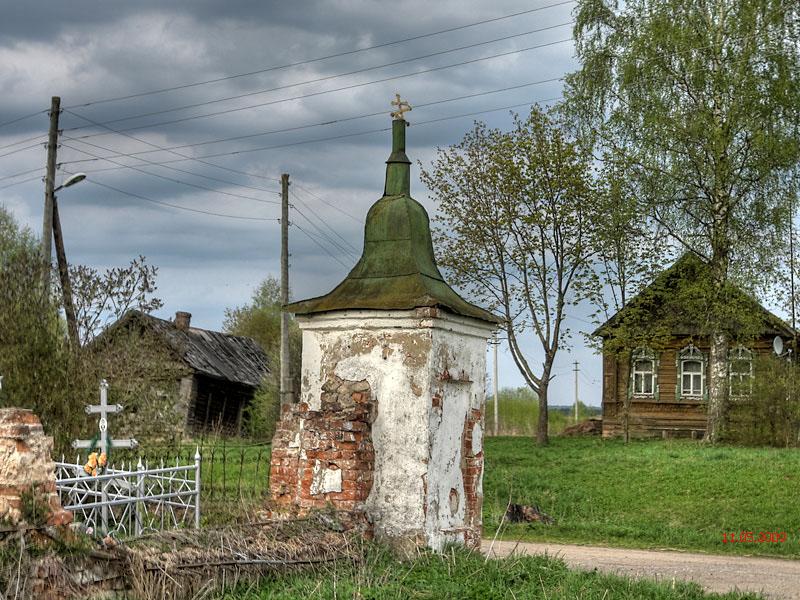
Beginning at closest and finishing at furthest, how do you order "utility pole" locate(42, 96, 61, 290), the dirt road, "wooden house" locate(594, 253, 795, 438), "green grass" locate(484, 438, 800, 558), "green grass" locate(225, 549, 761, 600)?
1. "green grass" locate(225, 549, 761, 600)
2. the dirt road
3. "green grass" locate(484, 438, 800, 558)
4. "utility pole" locate(42, 96, 61, 290)
5. "wooden house" locate(594, 253, 795, 438)

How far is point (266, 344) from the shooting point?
→ 164 ft

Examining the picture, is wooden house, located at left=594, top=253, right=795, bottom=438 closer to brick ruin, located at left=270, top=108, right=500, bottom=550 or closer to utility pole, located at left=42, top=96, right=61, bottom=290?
utility pole, located at left=42, top=96, right=61, bottom=290

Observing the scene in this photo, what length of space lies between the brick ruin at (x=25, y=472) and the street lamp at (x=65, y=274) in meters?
8.92

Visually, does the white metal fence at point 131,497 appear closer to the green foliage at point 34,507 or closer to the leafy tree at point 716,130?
the green foliage at point 34,507

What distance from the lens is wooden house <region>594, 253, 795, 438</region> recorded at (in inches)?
1061

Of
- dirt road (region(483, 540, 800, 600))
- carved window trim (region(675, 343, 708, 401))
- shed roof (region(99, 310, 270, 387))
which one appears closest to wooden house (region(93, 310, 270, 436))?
shed roof (region(99, 310, 270, 387))

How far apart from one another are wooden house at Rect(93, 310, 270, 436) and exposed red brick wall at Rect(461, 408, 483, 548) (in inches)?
328

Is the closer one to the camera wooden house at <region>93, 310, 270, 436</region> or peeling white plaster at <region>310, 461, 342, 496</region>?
peeling white plaster at <region>310, 461, 342, 496</region>

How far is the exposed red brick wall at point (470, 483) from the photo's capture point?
29.5ft

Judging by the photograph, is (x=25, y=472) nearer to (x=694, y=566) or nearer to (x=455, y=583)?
(x=455, y=583)

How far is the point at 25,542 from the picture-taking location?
5699 mm

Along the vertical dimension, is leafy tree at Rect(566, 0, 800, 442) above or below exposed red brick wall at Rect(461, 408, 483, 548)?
above

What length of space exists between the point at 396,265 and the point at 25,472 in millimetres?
3870

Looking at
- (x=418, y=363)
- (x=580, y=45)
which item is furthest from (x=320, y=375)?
(x=580, y=45)
